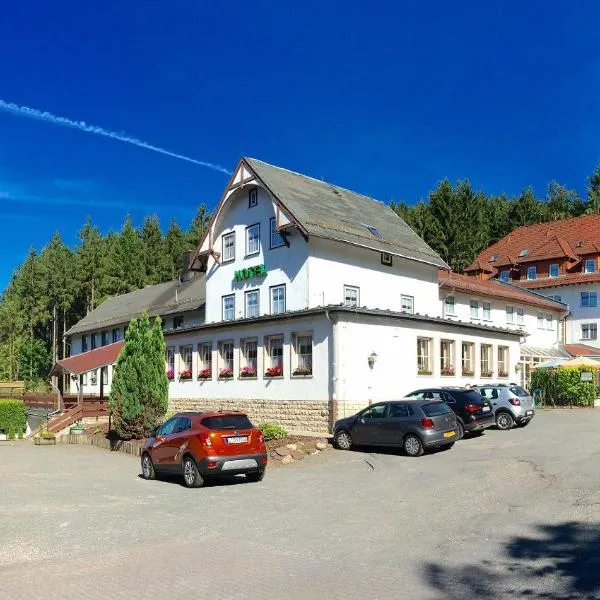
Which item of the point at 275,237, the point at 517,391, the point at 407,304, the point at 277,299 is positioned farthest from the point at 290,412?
the point at 407,304

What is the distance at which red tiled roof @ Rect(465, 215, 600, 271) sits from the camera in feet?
191

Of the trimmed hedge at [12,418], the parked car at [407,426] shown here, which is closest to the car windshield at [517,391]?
the parked car at [407,426]

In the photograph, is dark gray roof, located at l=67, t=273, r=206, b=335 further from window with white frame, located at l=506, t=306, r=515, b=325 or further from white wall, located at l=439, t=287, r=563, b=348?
window with white frame, located at l=506, t=306, r=515, b=325

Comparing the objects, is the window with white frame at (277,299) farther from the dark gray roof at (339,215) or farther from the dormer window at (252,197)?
the dormer window at (252,197)

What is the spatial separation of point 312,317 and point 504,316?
80.0 feet

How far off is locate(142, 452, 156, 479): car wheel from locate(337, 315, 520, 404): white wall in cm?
914

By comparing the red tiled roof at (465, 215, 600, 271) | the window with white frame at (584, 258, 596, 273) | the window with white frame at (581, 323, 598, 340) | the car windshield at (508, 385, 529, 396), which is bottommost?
the car windshield at (508, 385, 529, 396)

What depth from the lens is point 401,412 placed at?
20125 millimetres

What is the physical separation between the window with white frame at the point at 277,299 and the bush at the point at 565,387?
14910 mm

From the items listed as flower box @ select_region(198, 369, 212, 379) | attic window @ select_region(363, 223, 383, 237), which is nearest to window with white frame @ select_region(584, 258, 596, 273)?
attic window @ select_region(363, 223, 383, 237)

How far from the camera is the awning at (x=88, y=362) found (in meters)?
38.9

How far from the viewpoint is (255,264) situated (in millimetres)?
34438

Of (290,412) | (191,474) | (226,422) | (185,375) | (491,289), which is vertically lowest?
(191,474)

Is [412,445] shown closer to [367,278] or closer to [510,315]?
[367,278]
